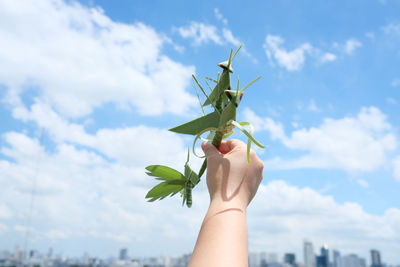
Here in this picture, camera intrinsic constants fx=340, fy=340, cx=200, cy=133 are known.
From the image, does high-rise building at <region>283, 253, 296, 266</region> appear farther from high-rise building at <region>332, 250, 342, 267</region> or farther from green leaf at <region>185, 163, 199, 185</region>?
green leaf at <region>185, 163, 199, 185</region>

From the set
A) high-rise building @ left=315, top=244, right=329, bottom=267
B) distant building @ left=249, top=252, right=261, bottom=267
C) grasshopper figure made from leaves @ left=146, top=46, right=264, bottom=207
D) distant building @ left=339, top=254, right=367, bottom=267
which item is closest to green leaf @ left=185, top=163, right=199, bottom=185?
grasshopper figure made from leaves @ left=146, top=46, right=264, bottom=207

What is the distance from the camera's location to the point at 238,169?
1585 mm

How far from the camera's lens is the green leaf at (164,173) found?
6.17ft

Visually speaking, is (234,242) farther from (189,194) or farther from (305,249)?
(305,249)

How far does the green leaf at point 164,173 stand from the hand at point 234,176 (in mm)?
280

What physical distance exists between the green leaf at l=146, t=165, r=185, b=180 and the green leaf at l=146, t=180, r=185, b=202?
33 millimetres

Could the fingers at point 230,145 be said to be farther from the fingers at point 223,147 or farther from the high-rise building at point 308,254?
the high-rise building at point 308,254

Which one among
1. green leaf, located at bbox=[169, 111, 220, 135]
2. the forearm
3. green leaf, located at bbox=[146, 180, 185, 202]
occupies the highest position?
green leaf, located at bbox=[169, 111, 220, 135]

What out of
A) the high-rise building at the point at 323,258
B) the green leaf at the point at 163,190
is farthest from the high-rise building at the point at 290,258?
the green leaf at the point at 163,190

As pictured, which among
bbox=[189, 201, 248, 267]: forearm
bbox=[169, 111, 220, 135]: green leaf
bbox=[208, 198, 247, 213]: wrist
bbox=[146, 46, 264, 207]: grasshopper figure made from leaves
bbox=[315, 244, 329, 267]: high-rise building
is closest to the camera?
bbox=[189, 201, 248, 267]: forearm

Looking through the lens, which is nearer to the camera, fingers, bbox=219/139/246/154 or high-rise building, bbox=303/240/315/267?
Result: fingers, bbox=219/139/246/154

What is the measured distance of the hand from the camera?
5.05 feet

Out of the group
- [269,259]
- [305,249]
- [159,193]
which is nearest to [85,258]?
[269,259]

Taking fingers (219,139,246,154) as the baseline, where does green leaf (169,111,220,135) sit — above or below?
above
